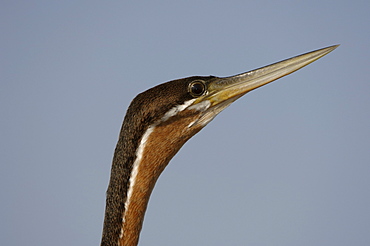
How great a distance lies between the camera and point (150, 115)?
4.74 meters

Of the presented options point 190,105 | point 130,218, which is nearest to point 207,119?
point 190,105

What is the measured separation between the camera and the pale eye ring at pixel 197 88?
4914 millimetres

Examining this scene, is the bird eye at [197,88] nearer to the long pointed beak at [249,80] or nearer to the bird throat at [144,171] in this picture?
the long pointed beak at [249,80]

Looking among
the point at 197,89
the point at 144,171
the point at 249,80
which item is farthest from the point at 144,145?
the point at 249,80

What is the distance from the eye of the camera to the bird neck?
4.75 metres

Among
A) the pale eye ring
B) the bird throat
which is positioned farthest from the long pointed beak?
the bird throat

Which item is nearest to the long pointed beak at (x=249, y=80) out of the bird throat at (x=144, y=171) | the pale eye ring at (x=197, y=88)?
the pale eye ring at (x=197, y=88)

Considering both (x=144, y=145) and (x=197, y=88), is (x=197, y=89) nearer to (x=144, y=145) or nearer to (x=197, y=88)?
(x=197, y=88)

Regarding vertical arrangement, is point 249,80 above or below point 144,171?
above

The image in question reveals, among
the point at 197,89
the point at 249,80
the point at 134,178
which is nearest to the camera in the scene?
the point at 134,178

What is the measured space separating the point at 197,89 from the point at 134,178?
2.50 feet

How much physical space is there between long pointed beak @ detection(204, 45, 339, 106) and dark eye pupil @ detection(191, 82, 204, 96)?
8cm

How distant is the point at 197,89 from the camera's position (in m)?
4.94

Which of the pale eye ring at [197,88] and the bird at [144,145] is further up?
the pale eye ring at [197,88]
